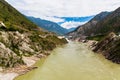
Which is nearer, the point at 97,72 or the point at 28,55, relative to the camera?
the point at 97,72

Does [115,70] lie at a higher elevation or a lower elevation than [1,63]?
lower

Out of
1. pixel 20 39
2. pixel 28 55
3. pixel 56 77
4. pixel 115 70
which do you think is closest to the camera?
pixel 56 77

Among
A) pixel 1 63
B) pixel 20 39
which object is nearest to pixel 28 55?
pixel 20 39

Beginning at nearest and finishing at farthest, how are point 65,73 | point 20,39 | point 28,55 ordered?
point 65,73 < point 28,55 < point 20,39

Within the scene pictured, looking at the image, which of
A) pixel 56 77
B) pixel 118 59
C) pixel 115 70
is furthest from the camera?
pixel 118 59

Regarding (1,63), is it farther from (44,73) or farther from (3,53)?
(44,73)

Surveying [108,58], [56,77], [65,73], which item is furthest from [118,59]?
[56,77]

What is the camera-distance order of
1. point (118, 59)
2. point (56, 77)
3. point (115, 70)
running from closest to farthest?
point (56, 77), point (115, 70), point (118, 59)

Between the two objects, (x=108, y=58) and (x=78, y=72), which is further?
(x=108, y=58)

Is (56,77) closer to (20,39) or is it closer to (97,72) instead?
(97,72)
